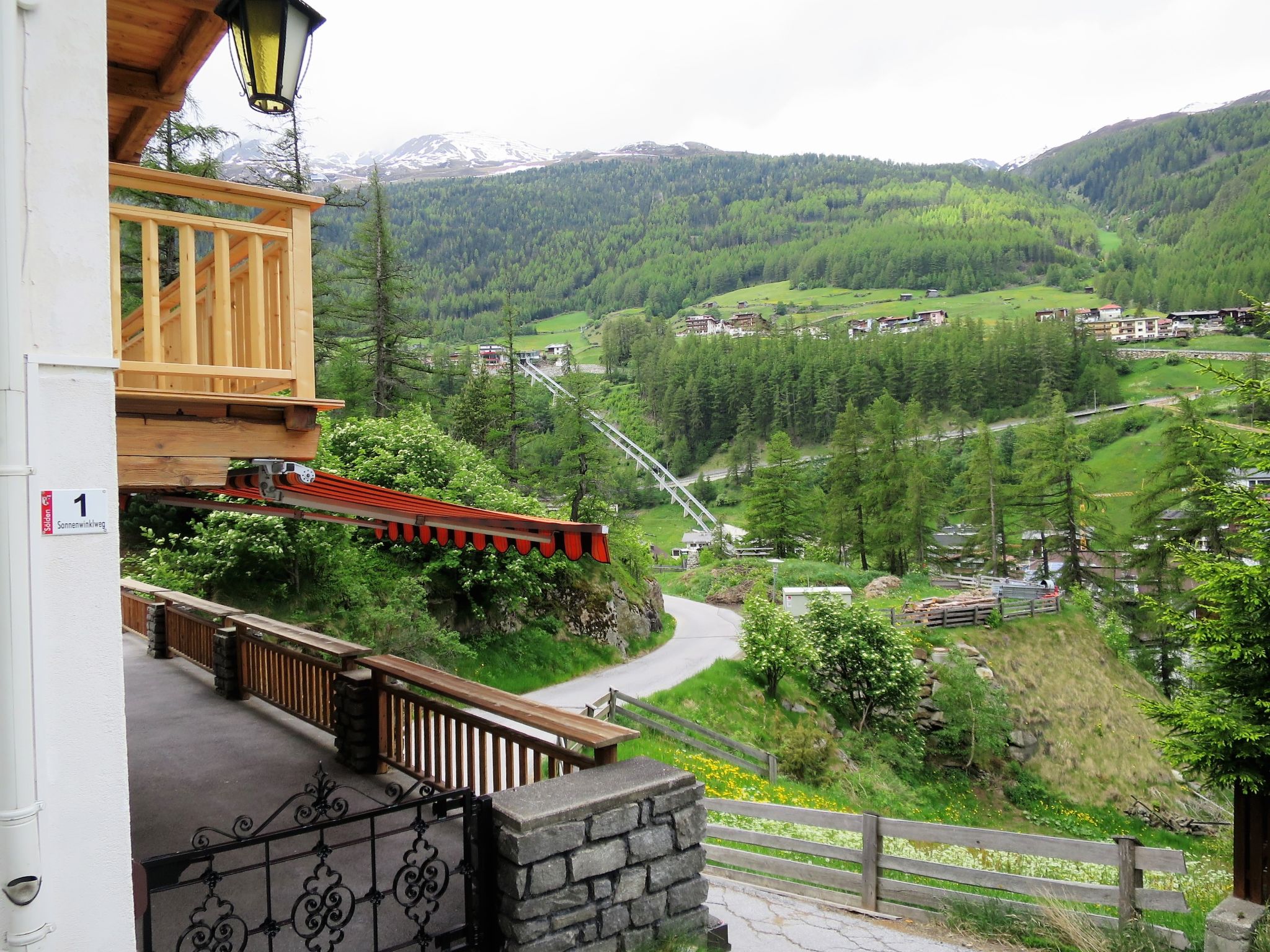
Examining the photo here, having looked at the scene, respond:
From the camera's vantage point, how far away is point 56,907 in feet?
8.82

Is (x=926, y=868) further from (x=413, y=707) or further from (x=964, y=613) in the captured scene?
(x=964, y=613)

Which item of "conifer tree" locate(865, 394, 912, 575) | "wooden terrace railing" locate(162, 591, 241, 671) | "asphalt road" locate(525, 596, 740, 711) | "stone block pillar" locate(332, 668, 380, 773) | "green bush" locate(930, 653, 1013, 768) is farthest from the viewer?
"conifer tree" locate(865, 394, 912, 575)

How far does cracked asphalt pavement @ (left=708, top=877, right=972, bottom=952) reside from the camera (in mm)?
5699

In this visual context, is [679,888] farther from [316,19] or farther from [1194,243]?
[1194,243]

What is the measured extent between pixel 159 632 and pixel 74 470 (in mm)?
8845

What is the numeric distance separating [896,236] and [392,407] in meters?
148

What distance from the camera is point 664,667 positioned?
2014 centimetres

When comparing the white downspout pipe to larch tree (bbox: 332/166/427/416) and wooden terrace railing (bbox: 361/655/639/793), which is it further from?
larch tree (bbox: 332/166/427/416)

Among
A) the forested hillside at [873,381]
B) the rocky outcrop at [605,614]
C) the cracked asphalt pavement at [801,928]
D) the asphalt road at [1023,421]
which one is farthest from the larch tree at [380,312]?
the forested hillside at [873,381]

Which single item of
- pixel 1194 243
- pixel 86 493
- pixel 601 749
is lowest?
pixel 601 749

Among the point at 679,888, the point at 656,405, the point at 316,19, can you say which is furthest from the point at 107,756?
the point at 656,405

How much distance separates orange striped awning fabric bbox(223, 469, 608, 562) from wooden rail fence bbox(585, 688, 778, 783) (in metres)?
9.28

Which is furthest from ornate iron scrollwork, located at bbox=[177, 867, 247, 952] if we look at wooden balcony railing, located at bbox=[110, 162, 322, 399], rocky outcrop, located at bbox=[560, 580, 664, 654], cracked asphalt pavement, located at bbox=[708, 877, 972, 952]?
rocky outcrop, located at bbox=[560, 580, 664, 654]

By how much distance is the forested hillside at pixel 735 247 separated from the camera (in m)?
147
